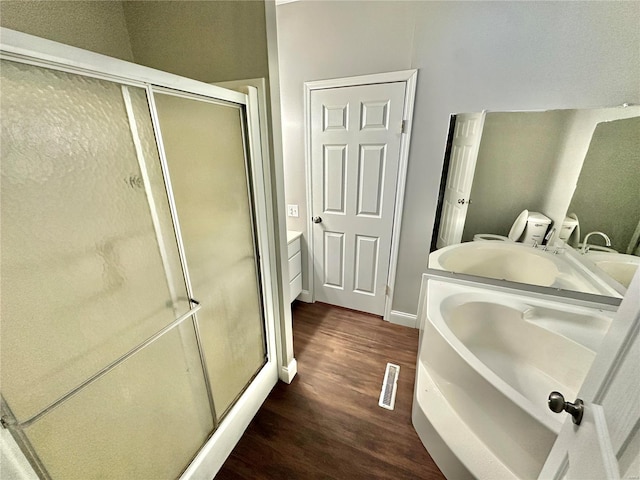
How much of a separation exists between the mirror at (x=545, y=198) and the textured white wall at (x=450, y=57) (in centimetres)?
11

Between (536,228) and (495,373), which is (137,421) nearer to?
(495,373)

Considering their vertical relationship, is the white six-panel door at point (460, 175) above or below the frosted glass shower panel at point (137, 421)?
above

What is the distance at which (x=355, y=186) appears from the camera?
79.6 inches

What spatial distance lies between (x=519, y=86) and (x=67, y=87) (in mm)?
2021

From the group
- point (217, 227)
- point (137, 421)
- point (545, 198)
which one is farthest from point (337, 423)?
point (545, 198)

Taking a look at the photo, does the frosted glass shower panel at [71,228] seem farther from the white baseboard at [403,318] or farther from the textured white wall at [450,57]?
the white baseboard at [403,318]

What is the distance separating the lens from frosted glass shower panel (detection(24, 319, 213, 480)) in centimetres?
68

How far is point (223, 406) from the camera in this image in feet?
4.21

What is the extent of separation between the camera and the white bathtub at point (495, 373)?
914 mm

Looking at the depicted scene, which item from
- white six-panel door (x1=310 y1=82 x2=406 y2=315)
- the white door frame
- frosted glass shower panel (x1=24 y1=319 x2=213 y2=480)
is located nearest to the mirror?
the white door frame

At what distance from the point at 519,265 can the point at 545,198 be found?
44 cm

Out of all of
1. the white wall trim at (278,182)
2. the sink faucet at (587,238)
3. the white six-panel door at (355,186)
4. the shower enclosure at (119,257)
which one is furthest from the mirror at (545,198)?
the shower enclosure at (119,257)

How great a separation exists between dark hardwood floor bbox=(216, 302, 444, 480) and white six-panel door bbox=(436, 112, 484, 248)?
98cm

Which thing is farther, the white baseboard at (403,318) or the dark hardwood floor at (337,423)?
the white baseboard at (403,318)
